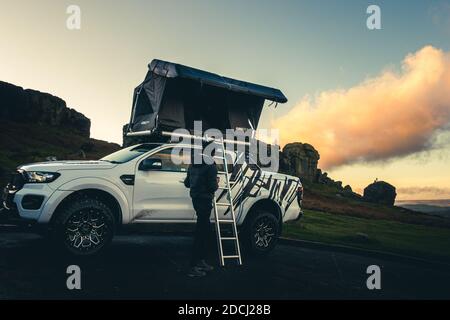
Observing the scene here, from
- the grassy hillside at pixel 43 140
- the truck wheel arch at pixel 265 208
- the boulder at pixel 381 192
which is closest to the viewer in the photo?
the truck wheel arch at pixel 265 208

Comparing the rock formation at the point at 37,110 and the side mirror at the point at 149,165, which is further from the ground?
the rock formation at the point at 37,110

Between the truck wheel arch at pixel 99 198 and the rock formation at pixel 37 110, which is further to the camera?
the rock formation at pixel 37 110

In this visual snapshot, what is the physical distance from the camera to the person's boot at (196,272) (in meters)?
5.60

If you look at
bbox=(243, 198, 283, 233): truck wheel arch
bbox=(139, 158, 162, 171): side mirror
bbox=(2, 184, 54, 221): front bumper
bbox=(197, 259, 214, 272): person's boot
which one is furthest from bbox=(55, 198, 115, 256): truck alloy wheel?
bbox=(243, 198, 283, 233): truck wheel arch

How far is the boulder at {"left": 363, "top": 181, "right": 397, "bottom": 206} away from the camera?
98.2 meters

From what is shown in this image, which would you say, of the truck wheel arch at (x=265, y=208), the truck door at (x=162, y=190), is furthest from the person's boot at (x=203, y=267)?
the truck wheel arch at (x=265, y=208)

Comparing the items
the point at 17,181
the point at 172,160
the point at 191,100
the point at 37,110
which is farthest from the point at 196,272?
the point at 37,110

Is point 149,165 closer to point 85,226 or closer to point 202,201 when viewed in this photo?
point 202,201

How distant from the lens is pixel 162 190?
6.60 meters

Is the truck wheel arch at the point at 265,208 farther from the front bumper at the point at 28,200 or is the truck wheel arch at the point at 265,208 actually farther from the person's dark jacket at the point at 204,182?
the front bumper at the point at 28,200

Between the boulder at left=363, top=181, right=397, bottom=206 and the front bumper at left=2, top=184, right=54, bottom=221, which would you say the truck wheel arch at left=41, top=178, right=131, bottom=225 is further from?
the boulder at left=363, top=181, right=397, bottom=206

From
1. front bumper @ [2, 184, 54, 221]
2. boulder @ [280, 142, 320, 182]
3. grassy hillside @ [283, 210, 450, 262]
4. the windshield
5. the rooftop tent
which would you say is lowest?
grassy hillside @ [283, 210, 450, 262]
